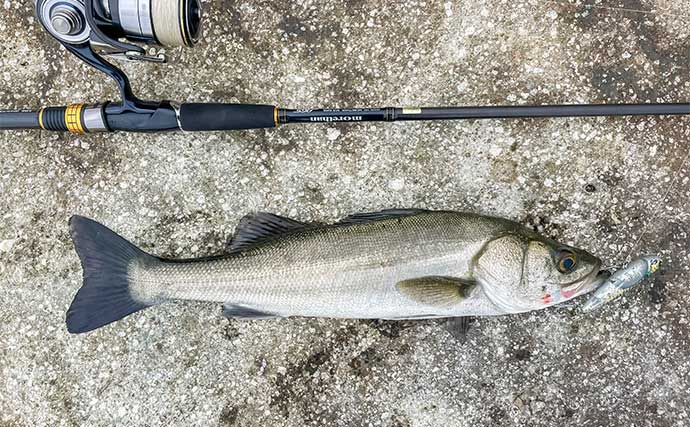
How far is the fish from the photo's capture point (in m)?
2.57

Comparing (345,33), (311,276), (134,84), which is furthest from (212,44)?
(311,276)

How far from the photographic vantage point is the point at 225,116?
2686 millimetres

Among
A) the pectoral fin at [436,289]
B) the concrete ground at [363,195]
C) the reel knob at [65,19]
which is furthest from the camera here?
the concrete ground at [363,195]

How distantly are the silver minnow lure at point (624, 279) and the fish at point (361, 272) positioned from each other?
0.53ft

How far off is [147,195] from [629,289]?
277cm

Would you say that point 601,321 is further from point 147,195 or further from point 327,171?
point 147,195

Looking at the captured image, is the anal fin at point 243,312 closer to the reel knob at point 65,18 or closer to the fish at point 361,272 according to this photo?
the fish at point 361,272

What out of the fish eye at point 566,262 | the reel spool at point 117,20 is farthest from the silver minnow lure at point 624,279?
the reel spool at point 117,20

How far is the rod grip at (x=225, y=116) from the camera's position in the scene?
2666mm

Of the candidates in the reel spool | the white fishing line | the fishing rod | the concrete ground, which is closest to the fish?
the concrete ground

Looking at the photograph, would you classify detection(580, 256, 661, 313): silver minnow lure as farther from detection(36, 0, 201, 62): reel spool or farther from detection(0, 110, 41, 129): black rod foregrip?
detection(0, 110, 41, 129): black rod foregrip

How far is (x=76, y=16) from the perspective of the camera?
2.36 m

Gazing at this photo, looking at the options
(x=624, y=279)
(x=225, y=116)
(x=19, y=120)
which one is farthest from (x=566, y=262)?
(x=19, y=120)

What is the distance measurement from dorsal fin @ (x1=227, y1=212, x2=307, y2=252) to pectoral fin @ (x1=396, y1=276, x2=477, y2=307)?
0.65 m
